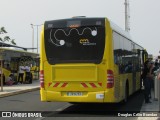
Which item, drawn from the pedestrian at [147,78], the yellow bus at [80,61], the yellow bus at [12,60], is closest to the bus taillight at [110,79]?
the yellow bus at [80,61]

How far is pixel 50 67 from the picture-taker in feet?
43.0

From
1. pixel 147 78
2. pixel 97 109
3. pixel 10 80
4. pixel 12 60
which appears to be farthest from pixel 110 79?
pixel 12 60

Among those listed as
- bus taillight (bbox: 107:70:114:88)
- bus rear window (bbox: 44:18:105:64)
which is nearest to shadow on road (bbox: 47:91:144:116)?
bus taillight (bbox: 107:70:114:88)

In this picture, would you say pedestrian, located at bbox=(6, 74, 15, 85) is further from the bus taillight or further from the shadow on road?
the bus taillight

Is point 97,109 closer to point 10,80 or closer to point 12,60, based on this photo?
point 10,80

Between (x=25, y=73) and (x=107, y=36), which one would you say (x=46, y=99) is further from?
(x=25, y=73)

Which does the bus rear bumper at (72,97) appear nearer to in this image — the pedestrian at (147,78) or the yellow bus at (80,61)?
the yellow bus at (80,61)

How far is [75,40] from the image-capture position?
1305 cm

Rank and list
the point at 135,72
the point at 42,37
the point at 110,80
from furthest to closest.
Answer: the point at 135,72 → the point at 42,37 → the point at 110,80

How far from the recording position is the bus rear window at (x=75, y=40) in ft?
41.8

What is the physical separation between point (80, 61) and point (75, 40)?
714 mm

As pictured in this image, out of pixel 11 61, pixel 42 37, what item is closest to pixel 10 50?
pixel 11 61

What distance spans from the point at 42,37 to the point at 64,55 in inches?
38.4

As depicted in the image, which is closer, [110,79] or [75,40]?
[110,79]
